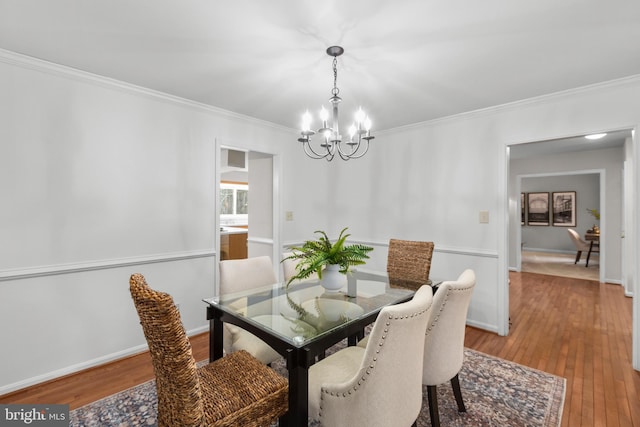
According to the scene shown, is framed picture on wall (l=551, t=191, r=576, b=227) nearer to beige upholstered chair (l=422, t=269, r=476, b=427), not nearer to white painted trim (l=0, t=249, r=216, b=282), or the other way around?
beige upholstered chair (l=422, t=269, r=476, b=427)

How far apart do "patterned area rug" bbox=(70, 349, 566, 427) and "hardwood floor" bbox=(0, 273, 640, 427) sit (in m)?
0.10

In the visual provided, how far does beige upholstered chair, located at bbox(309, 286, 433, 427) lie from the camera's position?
115 cm

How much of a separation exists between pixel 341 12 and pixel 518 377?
110 inches

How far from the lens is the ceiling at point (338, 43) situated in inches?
62.7

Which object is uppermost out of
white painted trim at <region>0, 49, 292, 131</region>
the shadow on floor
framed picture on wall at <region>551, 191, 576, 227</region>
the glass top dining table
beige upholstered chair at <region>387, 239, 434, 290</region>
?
white painted trim at <region>0, 49, 292, 131</region>

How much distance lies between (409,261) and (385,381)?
5.75 feet

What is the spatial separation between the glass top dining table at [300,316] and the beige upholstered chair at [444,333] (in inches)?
12.8

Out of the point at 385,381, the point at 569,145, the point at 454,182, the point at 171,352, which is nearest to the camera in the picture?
the point at 171,352

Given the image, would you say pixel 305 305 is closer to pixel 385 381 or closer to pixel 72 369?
pixel 385 381

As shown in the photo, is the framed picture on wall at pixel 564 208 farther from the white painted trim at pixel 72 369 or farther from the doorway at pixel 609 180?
the white painted trim at pixel 72 369

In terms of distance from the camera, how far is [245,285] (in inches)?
90.7

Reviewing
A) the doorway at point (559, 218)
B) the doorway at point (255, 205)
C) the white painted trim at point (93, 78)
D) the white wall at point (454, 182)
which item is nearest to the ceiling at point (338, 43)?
the white painted trim at point (93, 78)

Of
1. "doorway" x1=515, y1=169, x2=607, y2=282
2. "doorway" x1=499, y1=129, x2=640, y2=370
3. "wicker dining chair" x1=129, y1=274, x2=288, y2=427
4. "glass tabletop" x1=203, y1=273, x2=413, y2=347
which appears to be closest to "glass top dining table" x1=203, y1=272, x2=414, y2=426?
"glass tabletop" x1=203, y1=273, x2=413, y2=347

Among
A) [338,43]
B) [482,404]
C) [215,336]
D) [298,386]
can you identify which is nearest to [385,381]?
[298,386]
